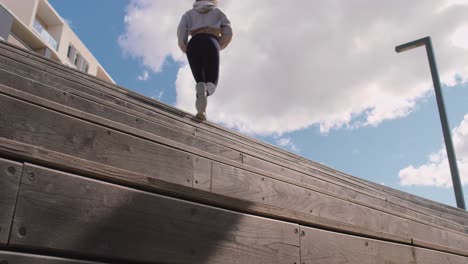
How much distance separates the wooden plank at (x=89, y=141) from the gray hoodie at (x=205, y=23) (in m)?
2.55

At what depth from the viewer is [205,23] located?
5.18m

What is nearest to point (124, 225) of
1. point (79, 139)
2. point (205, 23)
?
point (79, 139)

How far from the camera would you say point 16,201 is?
1.42 m

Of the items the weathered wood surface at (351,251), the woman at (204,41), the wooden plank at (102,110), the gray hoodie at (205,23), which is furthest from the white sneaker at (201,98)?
the weathered wood surface at (351,251)

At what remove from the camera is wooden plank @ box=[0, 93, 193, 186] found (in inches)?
90.0

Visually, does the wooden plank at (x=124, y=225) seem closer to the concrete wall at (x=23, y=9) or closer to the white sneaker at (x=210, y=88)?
the white sneaker at (x=210, y=88)

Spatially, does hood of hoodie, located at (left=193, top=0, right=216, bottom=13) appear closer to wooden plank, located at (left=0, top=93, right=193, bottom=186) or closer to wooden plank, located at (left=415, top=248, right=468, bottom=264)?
wooden plank, located at (left=0, top=93, right=193, bottom=186)

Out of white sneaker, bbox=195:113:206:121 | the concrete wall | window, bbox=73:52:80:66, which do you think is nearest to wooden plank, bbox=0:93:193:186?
white sneaker, bbox=195:113:206:121

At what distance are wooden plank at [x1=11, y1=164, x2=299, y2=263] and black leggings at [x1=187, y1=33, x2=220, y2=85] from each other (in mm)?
3117

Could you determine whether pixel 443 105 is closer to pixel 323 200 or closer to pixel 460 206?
pixel 460 206

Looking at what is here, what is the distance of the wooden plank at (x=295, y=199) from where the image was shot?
319 cm

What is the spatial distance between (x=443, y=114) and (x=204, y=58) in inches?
212

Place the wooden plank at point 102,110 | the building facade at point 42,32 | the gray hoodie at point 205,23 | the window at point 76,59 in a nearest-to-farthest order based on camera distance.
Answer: the wooden plank at point 102,110 → the gray hoodie at point 205,23 → the building facade at point 42,32 → the window at point 76,59

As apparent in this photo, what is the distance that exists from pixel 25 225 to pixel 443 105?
8.29 m
